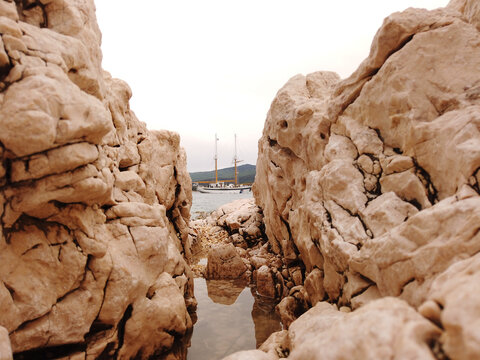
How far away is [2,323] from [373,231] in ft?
27.4

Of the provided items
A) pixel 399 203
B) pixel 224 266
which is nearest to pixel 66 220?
pixel 399 203

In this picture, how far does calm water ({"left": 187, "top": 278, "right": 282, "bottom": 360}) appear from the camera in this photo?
9.68 meters

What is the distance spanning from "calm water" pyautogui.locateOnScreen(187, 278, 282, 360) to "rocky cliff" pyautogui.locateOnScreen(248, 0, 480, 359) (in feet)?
5.52

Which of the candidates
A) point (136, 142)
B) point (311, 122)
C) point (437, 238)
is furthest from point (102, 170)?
point (311, 122)

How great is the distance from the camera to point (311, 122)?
11977mm

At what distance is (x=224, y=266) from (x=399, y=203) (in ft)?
36.2

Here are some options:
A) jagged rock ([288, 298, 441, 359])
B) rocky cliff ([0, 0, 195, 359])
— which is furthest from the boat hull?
jagged rock ([288, 298, 441, 359])

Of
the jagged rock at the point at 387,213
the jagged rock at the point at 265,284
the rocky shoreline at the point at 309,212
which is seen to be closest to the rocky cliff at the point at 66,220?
the rocky shoreline at the point at 309,212

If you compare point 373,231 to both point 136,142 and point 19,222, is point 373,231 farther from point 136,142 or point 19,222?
point 136,142

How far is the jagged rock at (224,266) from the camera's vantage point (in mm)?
15734

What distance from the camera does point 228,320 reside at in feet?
37.8

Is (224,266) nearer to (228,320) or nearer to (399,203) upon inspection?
(228,320)

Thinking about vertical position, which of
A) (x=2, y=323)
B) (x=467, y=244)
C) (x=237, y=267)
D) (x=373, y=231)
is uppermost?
(x=467, y=244)

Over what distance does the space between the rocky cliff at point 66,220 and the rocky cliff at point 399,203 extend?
159 inches
